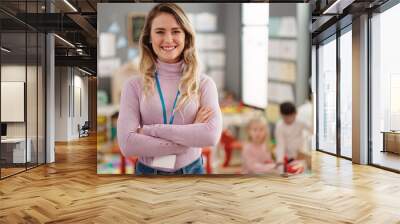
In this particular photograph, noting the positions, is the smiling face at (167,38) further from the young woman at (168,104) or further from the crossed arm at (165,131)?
the crossed arm at (165,131)

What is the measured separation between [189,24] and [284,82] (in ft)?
5.31

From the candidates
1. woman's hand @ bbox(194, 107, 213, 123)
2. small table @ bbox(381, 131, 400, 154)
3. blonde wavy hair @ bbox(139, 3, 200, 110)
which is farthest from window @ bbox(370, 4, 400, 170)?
blonde wavy hair @ bbox(139, 3, 200, 110)

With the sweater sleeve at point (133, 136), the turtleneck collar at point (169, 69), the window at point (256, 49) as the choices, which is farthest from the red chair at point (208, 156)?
the turtleneck collar at point (169, 69)

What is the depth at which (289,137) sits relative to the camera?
19.8 ft

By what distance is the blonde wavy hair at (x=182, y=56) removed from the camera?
5.66m

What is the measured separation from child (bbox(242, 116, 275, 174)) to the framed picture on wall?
205 centimetres

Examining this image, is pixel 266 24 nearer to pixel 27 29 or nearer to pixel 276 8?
pixel 276 8

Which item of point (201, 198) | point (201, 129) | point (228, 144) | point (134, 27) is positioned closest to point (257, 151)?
point (228, 144)

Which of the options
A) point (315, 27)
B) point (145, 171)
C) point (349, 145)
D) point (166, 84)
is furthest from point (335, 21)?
point (145, 171)

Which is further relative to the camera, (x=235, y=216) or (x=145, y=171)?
(x=145, y=171)

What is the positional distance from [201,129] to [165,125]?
19.9 inches

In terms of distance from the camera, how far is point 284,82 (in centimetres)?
604

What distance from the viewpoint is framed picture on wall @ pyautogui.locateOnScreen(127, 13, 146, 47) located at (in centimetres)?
594

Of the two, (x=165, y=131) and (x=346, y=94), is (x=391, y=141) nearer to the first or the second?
(x=346, y=94)
